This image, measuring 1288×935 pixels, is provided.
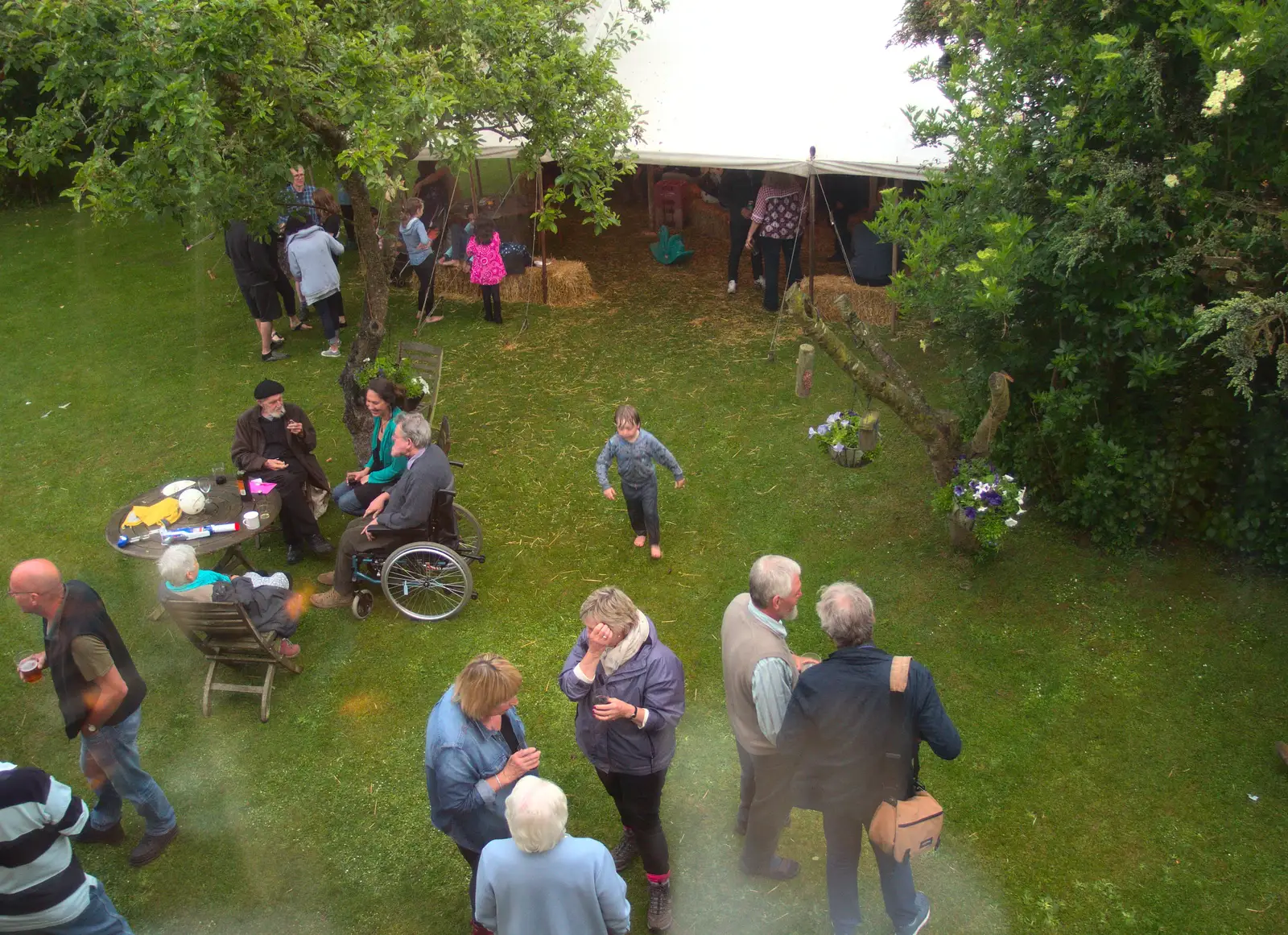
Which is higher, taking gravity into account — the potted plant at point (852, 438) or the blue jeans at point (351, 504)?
the potted plant at point (852, 438)

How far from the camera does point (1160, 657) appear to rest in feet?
18.5

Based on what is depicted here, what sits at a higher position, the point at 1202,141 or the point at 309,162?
the point at 1202,141

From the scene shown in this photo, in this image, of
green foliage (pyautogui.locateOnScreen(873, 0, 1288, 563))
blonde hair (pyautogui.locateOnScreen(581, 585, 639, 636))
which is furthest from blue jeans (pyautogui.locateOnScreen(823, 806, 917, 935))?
green foliage (pyautogui.locateOnScreen(873, 0, 1288, 563))

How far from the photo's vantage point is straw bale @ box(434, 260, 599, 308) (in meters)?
11.5

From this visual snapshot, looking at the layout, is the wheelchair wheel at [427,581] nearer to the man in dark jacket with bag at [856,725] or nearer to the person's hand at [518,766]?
the person's hand at [518,766]

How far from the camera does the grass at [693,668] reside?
175 inches

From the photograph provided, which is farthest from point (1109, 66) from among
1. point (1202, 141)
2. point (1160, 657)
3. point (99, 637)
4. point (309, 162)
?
point (99, 637)

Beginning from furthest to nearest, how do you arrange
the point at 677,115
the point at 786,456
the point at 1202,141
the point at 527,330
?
1. the point at 527,330
2. the point at 677,115
3. the point at 786,456
4. the point at 1202,141

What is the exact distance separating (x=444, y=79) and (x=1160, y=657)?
5.68 metres

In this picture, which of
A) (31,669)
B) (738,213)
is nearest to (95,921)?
(31,669)

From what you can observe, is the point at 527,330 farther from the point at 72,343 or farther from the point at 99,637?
the point at 99,637

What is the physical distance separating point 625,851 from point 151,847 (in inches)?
93.0

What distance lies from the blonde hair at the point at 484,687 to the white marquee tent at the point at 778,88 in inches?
273

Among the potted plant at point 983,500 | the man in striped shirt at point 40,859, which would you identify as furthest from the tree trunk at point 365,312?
the potted plant at point 983,500
